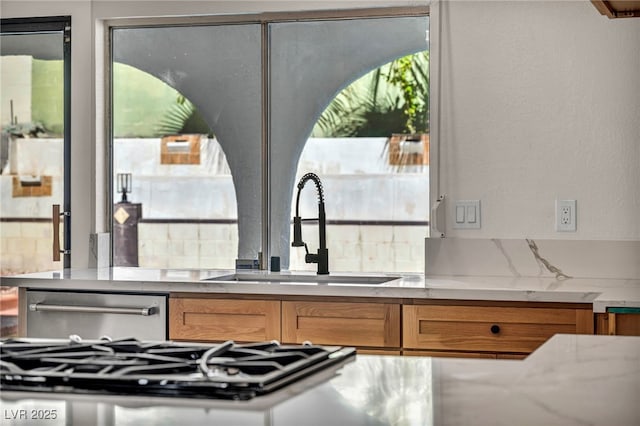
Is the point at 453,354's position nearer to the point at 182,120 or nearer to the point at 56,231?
the point at 182,120

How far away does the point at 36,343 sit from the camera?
5.59 feet

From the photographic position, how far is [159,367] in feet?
4.49

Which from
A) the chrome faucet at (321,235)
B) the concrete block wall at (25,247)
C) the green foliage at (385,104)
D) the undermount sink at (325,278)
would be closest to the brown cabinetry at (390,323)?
the undermount sink at (325,278)

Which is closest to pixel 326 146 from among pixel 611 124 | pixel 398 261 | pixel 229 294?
pixel 398 261

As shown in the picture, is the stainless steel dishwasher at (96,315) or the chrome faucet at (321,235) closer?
the stainless steel dishwasher at (96,315)

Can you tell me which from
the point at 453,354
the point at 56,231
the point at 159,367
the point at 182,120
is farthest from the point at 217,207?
the point at 159,367

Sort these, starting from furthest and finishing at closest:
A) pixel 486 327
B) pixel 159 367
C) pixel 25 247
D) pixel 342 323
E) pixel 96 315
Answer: pixel 25 247 < pixel 96 315 < pixel 342 323 < pixel 486 327 < pixel 159 367

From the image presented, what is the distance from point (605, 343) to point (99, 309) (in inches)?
79.4

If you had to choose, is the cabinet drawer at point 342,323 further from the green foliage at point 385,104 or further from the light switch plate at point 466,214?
the green foliage at point 385,104

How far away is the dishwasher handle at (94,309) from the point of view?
3279 millimetres

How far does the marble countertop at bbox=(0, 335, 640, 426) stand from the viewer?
1.15 meters

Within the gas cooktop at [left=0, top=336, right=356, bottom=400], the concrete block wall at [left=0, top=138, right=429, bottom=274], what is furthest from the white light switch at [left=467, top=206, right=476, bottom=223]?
the gas cooktop at [left=0, top=336, right=356, bottom=400]

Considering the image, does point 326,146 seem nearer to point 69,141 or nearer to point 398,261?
point 398,261

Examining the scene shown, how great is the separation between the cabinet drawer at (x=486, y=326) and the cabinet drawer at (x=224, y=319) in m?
0.48
